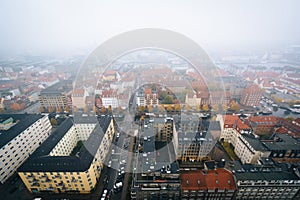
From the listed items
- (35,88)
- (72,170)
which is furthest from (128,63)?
(72,170)

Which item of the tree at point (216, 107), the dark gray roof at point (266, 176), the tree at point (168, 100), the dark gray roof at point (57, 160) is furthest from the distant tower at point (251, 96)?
the dark gray roof at point (57, 160)

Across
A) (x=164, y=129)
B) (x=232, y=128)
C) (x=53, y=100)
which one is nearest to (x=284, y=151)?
(x=232, y=128)

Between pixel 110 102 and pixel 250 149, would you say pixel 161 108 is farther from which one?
Result: pixel 250 149

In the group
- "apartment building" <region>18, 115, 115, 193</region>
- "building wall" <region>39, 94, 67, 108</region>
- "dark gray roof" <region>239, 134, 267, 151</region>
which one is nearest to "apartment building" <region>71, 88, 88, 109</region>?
"building wall" <region>39, 94, 67, 108</region>

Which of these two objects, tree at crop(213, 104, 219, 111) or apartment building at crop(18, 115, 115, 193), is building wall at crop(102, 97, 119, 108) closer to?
apartment building at crop(18, 115, 115, 193)

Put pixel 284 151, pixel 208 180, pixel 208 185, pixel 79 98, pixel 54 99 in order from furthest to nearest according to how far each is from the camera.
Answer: pixel 54 99 → pixel 79 98 → pixel 284 151 → pixel 208 180 → pixel 208 185

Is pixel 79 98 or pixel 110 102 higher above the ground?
pixel 79 98

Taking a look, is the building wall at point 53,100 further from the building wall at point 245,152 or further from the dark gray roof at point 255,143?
the dark gray roof at point 255,143

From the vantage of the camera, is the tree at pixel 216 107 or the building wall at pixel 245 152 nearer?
the building wall at pixel 245 152

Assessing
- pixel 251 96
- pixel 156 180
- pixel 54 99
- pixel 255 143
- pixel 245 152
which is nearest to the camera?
pixel 156 180
